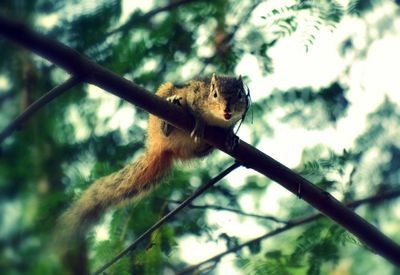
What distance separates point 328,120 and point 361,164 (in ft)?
0.99

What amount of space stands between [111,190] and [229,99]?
2.17ft

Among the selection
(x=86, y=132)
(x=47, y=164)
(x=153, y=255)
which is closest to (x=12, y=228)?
(x=47, y=164)

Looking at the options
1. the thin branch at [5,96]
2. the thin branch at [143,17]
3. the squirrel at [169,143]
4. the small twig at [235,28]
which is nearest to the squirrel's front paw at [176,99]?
the squirrel at [169,143]

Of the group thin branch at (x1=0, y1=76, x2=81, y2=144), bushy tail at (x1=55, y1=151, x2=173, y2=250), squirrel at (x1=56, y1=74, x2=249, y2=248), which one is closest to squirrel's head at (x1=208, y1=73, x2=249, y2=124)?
squirrel at (x1=56, y1=74, x2=249, y2=248)

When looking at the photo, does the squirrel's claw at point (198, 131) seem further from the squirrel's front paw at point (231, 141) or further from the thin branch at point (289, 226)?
the thin branch at point (289, 226)

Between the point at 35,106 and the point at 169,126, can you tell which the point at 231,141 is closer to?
the point at 169,126

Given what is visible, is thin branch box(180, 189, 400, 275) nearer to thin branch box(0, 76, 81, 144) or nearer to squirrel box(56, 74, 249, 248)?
squirrel box(56, 74, 249, 248)

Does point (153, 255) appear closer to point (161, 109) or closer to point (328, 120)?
point (161, 109)

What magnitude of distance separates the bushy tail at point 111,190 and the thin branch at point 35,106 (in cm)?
64

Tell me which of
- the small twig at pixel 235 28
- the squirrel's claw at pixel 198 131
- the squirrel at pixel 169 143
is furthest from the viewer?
the small twig at pixel 235 28

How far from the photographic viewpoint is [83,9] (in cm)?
212

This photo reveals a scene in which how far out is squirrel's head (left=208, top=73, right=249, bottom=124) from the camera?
98.6 inches

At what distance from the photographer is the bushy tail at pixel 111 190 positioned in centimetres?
219

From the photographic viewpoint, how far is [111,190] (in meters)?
2.54
